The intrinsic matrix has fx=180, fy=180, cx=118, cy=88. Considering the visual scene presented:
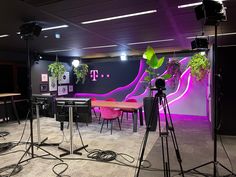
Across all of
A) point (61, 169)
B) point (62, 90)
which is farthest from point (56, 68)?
point (61, 169)

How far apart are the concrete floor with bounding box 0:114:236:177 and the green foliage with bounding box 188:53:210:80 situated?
5.23 ft

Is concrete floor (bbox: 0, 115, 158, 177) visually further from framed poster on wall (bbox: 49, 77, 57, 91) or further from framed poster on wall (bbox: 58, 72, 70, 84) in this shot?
framed poster on wall (bbox: 58, 72, 70, 84)

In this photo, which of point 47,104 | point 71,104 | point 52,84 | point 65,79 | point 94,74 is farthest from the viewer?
point 94,74

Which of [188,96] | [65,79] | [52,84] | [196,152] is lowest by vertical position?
[196,152]

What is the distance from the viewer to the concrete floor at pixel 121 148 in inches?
111

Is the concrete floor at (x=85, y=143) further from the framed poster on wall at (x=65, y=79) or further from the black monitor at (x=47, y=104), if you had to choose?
the framed poster on wall at (x=65, y=79)

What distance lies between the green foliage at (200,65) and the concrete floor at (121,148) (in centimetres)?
159

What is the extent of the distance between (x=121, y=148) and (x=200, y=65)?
3656 mm

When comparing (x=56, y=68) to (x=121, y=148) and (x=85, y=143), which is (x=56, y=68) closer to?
(x=85, y=143)

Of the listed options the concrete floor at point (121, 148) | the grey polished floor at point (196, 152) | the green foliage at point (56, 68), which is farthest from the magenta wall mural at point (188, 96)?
the green foliage at point (56, 68)

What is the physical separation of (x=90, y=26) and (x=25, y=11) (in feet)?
Result: 3.49

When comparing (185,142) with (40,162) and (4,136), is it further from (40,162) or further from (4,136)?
(4,136)

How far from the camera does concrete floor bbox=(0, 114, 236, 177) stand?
2817mm

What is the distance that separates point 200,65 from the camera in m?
5.59
